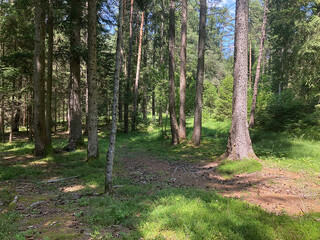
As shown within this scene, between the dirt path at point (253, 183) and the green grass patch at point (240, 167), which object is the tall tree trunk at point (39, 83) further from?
the green grass patch at point (240, 167)

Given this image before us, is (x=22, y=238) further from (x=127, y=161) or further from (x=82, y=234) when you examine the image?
(x=127, y=161)

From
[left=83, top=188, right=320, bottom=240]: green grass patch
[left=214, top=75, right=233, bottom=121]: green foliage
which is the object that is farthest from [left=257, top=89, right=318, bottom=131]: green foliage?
[left=83, top=188, right=320, bottom=240]: green grass patch

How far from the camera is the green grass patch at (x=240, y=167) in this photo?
7093 mm

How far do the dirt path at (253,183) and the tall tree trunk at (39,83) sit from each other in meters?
4.69

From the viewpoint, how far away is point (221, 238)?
3.05 metres

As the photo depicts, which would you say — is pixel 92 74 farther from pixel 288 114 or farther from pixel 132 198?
pixel 288 114

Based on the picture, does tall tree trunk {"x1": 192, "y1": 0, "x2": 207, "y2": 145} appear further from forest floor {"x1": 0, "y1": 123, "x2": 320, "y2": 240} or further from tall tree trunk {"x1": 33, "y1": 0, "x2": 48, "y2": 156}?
tall tree trunk {"x1": 33, "y1": 0, "x2": 48, "y2": 156}

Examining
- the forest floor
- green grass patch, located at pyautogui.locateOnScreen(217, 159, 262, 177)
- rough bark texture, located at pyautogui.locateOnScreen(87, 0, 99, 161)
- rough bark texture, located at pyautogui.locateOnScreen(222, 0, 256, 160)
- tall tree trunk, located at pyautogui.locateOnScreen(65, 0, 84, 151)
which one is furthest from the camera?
tall tree trunk, located at pyautogui.locateOnScreen(65, 0, 84, 151)

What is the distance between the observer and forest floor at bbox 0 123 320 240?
11.0 ft

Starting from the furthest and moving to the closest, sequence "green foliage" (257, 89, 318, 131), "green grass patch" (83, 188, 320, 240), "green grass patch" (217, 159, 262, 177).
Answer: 1. "green foliage" (257, 89, 318, 131)
2. "green grass patch" (217, 159, 262, 177)
3. "green grass patch" (83, 188, 320, 240)

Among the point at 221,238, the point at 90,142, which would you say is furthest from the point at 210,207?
the point at 90,142

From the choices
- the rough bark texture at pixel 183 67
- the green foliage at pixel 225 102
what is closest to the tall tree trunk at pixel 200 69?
the rough bark texture at pixel 183 67

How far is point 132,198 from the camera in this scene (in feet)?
16.8

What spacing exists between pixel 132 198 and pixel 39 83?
8.36 metres
